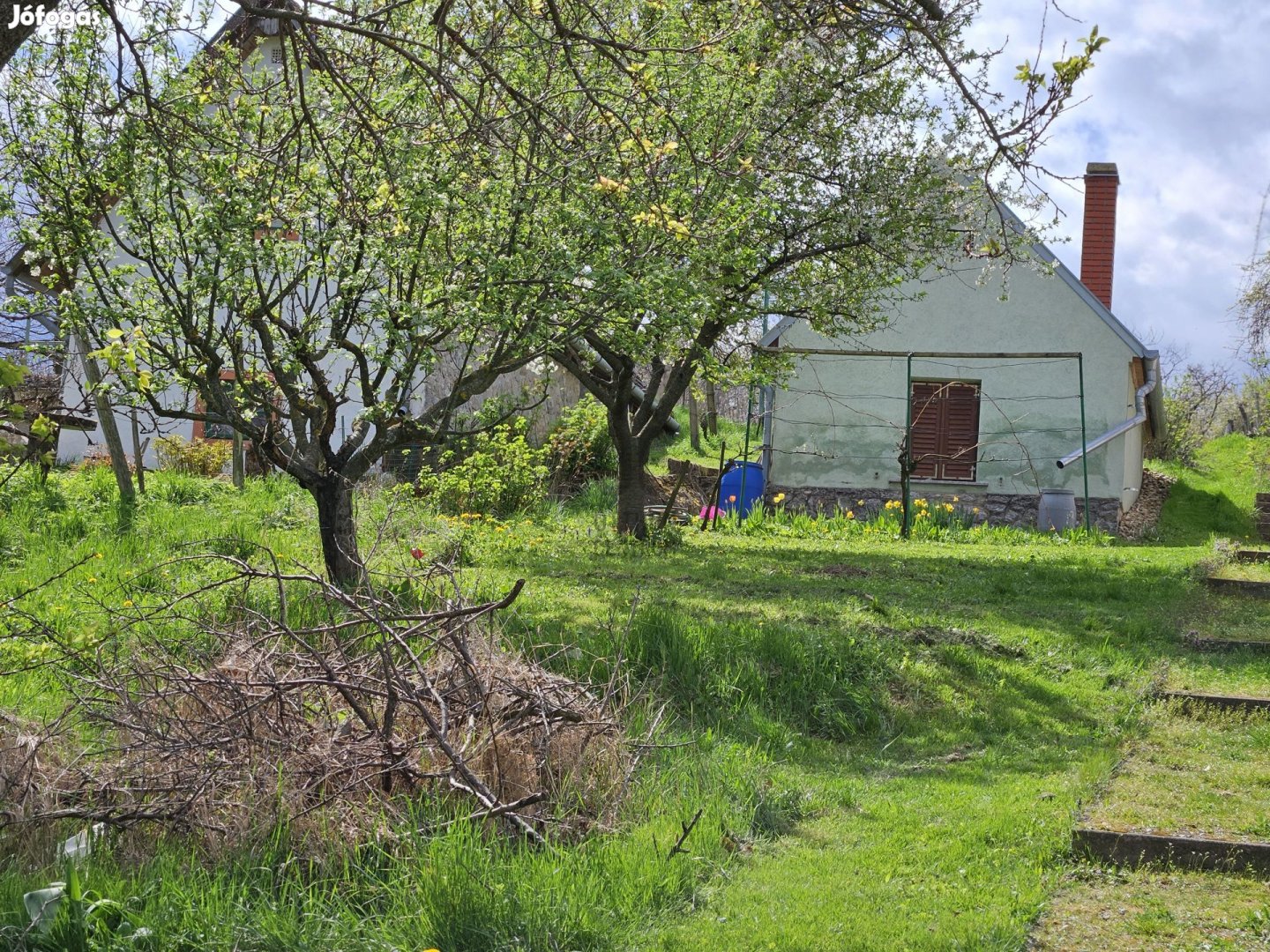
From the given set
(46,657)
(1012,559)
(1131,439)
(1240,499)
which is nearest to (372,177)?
(46,657)

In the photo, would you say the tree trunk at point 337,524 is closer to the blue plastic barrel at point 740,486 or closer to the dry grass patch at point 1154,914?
the dry grass patch at point 1154,914

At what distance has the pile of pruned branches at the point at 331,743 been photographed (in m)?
4.90

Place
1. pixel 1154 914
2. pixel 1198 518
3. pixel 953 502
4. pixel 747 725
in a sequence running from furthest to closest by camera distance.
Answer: pixel 1198 518 < pixel 953 502 < pixel 747 725 < pixel 1154 914

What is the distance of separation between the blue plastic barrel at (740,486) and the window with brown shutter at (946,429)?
115 inches

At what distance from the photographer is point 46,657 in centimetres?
709

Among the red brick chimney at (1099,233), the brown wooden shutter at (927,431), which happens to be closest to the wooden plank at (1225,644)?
the brown wooden shutter at (927,431)

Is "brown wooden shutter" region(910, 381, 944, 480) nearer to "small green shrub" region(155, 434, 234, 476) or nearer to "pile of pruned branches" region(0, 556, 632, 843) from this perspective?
"small green shrub" region(155, 434, 234, 476)

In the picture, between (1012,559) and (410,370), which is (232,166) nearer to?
(410,370)

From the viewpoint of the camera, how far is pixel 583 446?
21188 mm

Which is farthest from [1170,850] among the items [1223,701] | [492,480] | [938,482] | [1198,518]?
[1198,518]

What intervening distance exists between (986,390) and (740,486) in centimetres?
460

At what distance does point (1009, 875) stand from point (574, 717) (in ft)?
6.64

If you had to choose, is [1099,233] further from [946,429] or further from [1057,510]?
[1057,510]

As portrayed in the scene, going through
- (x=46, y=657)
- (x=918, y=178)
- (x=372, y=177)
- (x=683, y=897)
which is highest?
(x=918, y=178)
